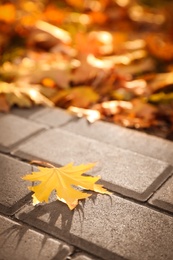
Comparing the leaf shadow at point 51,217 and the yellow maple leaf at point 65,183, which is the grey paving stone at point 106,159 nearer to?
the yellow maple leaf at point 65,183

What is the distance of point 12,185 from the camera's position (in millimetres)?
1345

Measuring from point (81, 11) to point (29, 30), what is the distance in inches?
32.5

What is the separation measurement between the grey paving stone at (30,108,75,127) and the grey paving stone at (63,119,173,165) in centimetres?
4

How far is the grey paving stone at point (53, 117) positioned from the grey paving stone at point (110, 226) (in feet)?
1.88

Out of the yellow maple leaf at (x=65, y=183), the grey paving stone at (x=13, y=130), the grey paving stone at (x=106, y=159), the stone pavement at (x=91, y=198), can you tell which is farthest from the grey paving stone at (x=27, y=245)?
the grey paving stone at (x=13, y=130)

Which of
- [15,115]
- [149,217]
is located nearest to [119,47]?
[15,115]

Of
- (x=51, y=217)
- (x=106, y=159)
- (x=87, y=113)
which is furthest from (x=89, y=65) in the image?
(x=51, y=217)

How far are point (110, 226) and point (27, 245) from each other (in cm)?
22

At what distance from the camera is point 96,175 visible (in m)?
1.42

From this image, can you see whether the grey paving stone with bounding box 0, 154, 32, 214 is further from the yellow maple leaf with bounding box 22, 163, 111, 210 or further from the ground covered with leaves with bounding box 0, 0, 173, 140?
the ground covered with leaves with bounding box 0, 0, 173, 140

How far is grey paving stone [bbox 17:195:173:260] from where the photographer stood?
1.08 metres

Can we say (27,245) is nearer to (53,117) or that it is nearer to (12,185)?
(12,185)

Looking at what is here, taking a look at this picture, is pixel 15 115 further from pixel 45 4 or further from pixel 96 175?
pixel 45 4

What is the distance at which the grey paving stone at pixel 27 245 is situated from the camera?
1.05 meters
